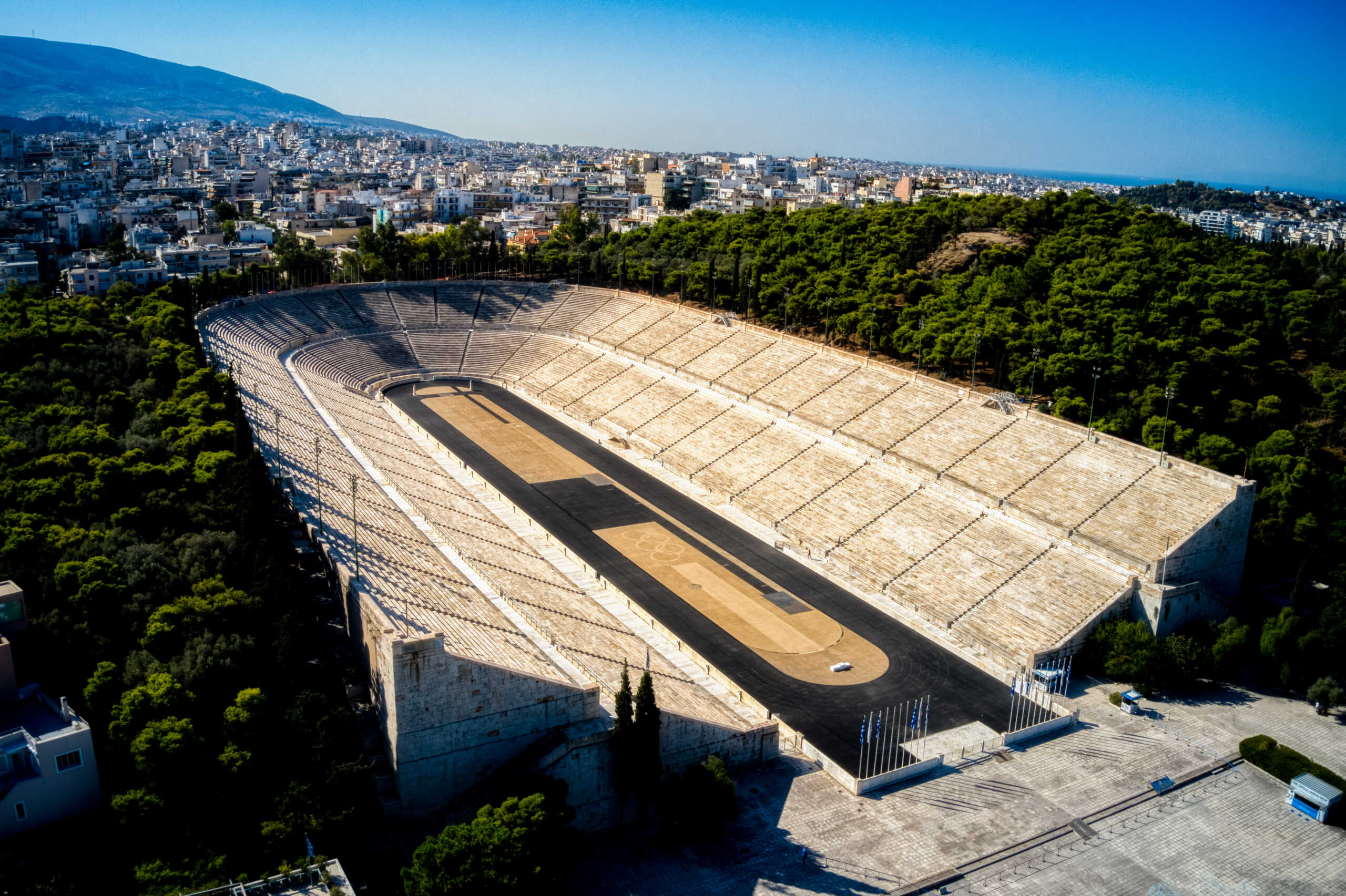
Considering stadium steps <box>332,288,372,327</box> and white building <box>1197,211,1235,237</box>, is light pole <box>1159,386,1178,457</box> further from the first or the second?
white building <box>1197,211,1235,237</box>

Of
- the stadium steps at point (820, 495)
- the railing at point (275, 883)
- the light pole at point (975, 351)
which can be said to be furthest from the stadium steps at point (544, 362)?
the railing at point (275, 883)

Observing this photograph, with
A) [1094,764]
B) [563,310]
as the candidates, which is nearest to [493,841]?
[1094,764]

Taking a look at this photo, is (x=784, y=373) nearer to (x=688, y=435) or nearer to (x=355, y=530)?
(x=688, y=435)

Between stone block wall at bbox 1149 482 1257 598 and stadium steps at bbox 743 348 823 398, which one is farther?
stadium steps at bbox 743 348 823 398

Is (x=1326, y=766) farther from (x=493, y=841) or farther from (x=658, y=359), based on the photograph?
(x=658, y=359)

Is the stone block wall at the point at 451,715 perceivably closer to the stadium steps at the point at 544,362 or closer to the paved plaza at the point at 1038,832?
the paved plaza at the point at 1038,832

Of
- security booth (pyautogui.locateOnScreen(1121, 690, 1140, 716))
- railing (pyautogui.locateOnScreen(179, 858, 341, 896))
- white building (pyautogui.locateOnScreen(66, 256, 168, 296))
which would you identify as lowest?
security booth (pyautogui.locateOnScreen(1121, 690, 1140, 716))

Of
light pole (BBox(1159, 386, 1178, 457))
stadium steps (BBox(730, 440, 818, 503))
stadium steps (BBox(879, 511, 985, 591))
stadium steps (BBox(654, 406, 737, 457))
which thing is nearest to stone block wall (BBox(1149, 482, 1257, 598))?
light pole (BBox(1159, 386, 1178, 457))
